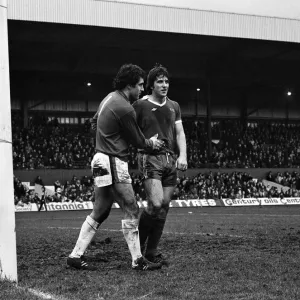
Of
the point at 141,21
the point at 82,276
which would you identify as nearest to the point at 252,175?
the point at 141,21

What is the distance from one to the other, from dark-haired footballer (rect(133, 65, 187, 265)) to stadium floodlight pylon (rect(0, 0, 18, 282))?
6.30 ft

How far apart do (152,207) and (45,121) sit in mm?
38509

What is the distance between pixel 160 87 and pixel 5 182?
8.19ft

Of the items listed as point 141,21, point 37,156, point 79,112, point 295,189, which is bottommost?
point 295,189

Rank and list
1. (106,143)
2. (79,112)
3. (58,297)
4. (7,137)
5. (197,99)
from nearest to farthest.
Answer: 1. (58,297)
2. (7,137)
3. (106,143)
4. (79,112)
5. (197,99)

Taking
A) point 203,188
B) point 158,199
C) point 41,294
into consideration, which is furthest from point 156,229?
point 203,188

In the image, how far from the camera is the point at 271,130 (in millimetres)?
49875

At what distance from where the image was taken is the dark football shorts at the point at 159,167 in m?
7.04

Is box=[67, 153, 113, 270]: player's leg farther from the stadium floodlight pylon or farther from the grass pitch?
the stadium floodlight pylon

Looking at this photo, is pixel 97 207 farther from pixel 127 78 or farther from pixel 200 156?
pixel 200 156

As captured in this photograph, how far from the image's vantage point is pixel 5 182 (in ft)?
17.7

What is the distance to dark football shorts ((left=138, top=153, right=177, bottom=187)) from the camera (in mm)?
7039

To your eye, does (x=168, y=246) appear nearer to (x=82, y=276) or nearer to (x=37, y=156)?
(x=82, y=276)

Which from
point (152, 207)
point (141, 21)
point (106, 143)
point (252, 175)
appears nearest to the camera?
point (106, 143)
